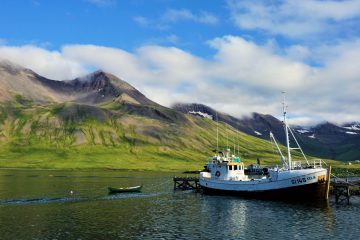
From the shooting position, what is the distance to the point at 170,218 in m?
75.9

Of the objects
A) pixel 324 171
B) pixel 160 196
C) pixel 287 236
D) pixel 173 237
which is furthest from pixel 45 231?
pixel 324 171

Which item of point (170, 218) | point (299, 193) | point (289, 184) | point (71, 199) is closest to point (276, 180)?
point (289, 184)

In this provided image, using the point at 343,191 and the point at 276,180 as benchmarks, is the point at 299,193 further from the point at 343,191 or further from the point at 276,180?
the point at 343,191

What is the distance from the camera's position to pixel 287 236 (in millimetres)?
59719

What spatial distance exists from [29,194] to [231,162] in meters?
54.9

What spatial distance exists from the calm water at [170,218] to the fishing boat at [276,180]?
3648 millimetres

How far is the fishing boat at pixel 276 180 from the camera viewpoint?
92812 millimetres

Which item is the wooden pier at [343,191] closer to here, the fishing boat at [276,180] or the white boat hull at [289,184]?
the fishing boat at [276,180]

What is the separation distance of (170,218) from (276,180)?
105 ft

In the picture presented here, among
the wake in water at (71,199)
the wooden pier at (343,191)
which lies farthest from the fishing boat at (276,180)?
the wake in water at (71,199)

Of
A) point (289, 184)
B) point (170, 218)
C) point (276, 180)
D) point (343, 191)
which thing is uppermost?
point (276, 180)

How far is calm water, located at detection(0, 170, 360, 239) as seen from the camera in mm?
61469

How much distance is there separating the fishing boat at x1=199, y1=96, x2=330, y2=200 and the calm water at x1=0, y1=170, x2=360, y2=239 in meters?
3.65

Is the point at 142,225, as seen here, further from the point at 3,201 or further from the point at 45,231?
the point at 3,201
